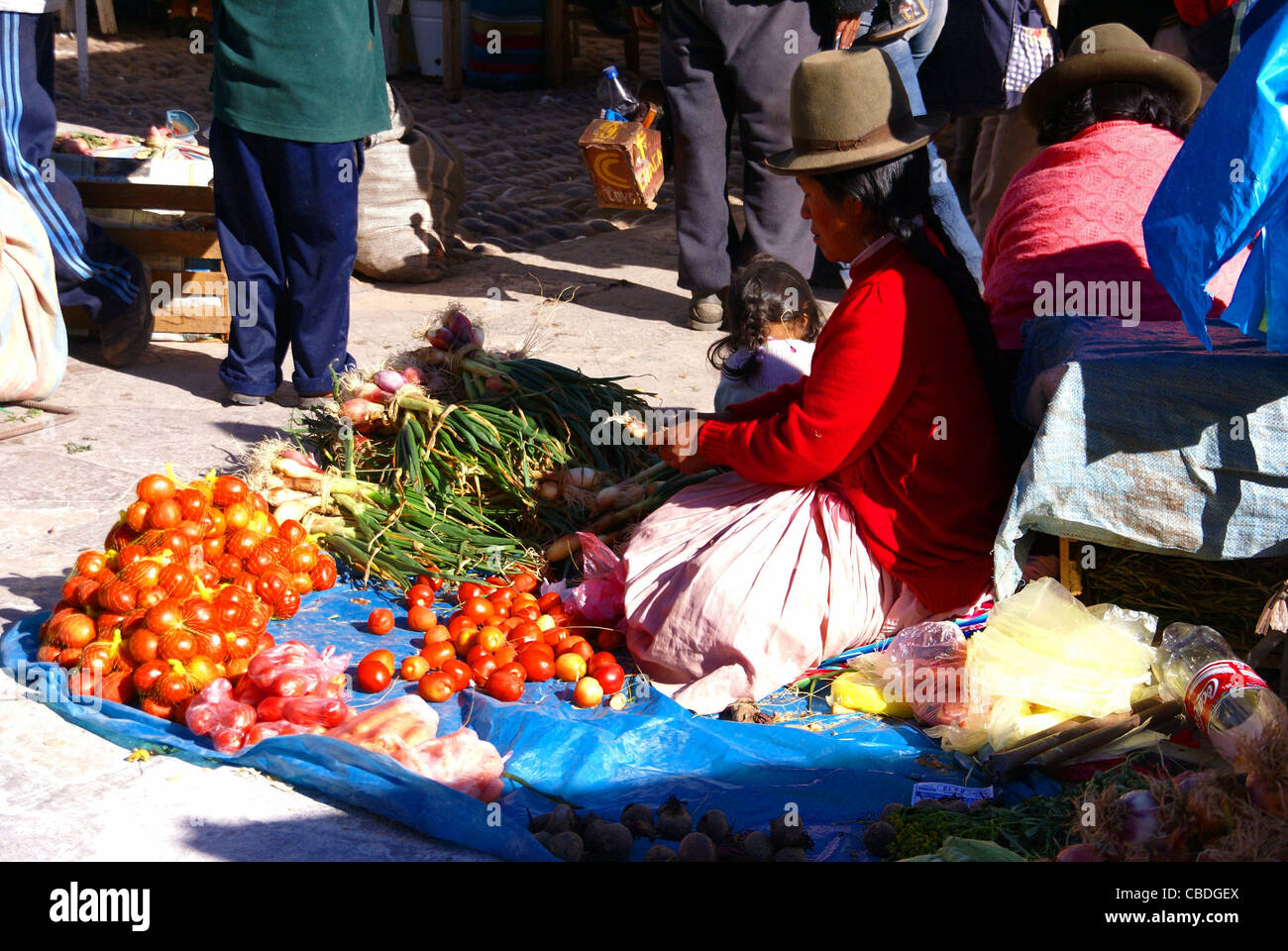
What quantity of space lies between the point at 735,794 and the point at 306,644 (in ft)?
4.20

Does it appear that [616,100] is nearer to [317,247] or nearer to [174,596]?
[317,247]

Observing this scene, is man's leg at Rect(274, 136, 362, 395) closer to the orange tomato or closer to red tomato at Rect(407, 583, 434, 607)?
red tomato at Rect(407, 583, 434, 607)

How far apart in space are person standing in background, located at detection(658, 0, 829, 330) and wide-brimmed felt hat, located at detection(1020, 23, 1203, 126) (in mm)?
1826

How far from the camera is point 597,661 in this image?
330 cm

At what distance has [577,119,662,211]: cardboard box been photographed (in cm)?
587

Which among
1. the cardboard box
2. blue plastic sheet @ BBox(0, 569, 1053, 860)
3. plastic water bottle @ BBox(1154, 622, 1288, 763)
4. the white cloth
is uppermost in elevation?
the cardboard box

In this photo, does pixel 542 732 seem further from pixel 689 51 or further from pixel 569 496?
pixel 689 51

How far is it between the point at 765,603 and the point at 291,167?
9.28 ft

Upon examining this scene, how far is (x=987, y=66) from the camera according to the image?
581 centimetres

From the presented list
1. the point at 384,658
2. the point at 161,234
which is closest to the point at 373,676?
the point at 384,658

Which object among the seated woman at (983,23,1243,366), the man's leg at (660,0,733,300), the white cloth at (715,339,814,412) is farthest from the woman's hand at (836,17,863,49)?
the white cloth at (715,339,814,412)

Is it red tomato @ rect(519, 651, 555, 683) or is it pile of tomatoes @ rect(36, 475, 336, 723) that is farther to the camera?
red tomato @ rect(519, 651, 555, 683)

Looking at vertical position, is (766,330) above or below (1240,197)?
below
